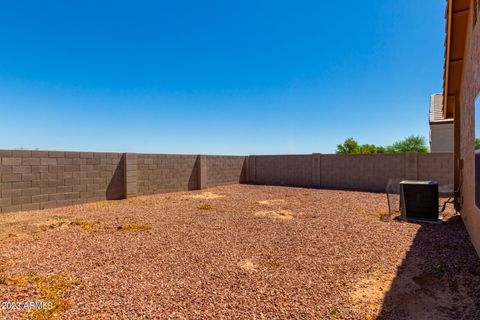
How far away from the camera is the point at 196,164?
1401 cm

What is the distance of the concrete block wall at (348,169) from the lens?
38.7ft

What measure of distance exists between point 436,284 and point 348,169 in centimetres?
1133

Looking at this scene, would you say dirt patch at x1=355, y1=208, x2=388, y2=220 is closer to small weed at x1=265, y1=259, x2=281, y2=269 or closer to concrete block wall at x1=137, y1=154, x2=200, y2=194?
small weed at x1=265, y1=259, x2=281, y2=269

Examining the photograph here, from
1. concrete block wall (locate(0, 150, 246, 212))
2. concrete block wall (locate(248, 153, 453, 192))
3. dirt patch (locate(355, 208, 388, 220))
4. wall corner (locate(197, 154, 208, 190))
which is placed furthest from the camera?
wall corner (locate(197, 154, 208, 190))

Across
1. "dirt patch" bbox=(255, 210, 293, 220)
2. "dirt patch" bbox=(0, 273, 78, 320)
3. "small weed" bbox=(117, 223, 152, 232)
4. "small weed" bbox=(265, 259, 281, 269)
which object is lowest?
"dirt patch" bbox=(255, 210, 293, 220)

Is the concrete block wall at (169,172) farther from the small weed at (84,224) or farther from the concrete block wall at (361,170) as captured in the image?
the small weed at (84,224)

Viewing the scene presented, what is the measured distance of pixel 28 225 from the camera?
19.9 feet

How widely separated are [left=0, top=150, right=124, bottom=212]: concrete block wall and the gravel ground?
1337mm

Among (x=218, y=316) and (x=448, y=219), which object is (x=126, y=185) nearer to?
(x=218, y=316)

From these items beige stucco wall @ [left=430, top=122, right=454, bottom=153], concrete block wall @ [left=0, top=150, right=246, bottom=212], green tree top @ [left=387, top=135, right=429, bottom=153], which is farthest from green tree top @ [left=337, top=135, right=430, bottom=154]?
concrete block wall @ [left=0, top=150, right=246, bottom=212]

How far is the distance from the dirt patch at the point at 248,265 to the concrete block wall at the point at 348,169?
440 inches

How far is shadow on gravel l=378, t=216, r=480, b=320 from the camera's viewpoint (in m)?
2.63

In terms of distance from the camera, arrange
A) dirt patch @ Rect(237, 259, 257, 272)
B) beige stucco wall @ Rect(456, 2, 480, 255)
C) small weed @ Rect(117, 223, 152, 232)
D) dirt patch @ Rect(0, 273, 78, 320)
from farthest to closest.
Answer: small weed @ Rect(117, 223, 152, 232) < beige stucco wall @ Rect(456, 2, 480, 255) < dirt patch @ Rect(237, 259, 257, 272) < dirt patch @ Rect(0, 273, 78, 320)

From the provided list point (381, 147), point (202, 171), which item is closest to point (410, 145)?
point (381, 147)
